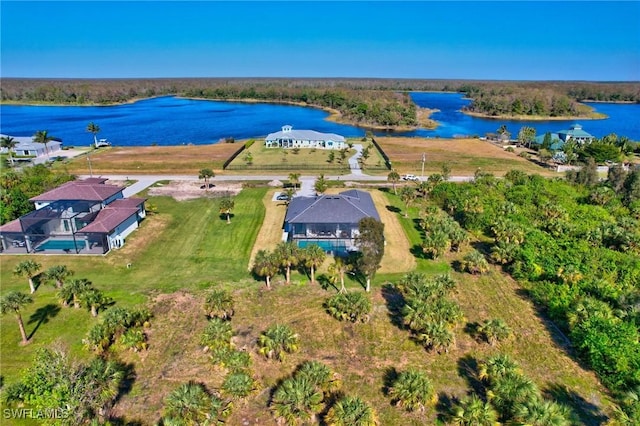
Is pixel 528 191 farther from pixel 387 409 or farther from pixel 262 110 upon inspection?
pixel 262 110

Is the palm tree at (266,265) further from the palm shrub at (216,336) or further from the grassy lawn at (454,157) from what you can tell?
the grassy lawn at (454,157)

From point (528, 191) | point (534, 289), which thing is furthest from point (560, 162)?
point (534, 289)

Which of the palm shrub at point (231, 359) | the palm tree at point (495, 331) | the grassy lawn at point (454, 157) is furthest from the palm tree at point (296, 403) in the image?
the grassy lawn at point (454, 157)

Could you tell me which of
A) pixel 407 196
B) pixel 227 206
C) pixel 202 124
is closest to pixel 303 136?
pixel 407 196

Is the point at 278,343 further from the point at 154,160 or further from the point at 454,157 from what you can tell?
the point at 454,157

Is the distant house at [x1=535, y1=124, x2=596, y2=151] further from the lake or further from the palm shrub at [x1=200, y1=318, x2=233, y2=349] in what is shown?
the palm shrub at [x1=200, y1=318, x2=233, y2=349]

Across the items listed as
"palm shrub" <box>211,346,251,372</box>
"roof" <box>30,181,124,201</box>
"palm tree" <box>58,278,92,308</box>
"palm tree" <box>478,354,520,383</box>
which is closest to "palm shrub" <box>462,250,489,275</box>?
"palm tree" <box>478,354,520,383</box>
